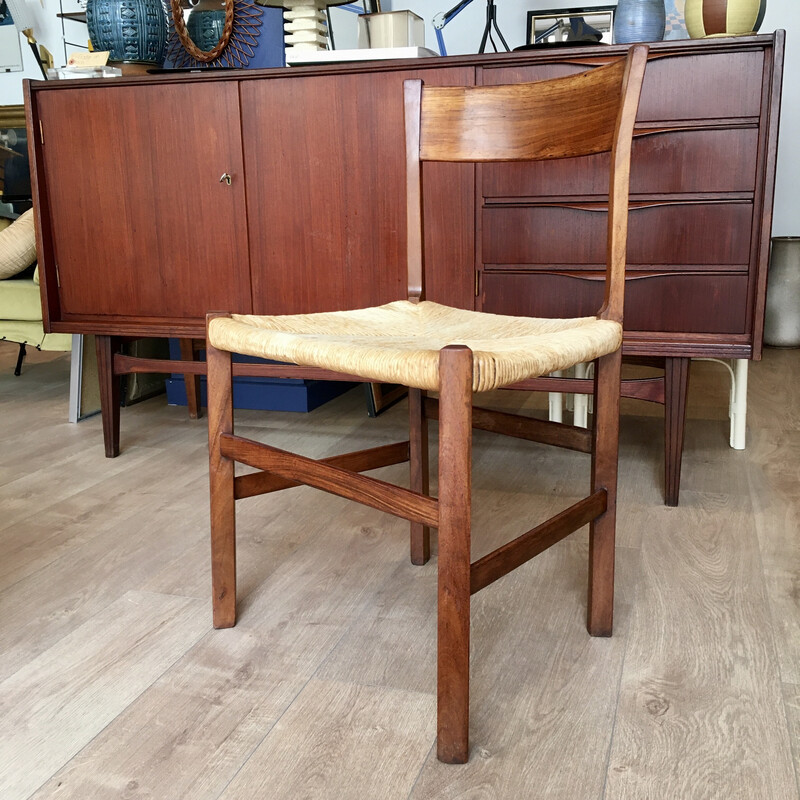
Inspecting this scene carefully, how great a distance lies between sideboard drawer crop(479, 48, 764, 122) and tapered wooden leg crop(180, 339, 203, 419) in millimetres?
1340

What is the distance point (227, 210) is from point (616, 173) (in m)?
1.08

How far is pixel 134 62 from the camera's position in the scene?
2094 millimetres

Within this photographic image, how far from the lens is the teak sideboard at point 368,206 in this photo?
1.60m

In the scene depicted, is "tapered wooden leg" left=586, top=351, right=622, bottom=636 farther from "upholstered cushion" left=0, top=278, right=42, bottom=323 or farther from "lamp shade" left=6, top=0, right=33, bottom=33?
"lamp shade" left=6, top=0, right=33, bottom=33

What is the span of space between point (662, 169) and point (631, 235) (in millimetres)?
136

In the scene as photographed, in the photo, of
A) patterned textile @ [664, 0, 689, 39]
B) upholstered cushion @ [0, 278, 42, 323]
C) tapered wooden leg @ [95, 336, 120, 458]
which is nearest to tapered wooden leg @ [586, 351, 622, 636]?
tapered wooden leg @ [95, 336, 120, 458]

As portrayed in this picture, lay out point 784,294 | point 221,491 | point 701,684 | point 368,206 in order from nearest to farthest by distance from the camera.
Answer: point 701,684, point 221,491, point 368,206, point 784,294

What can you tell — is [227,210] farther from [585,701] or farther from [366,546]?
[585,701]

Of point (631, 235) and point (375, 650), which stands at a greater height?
point (631, 235)

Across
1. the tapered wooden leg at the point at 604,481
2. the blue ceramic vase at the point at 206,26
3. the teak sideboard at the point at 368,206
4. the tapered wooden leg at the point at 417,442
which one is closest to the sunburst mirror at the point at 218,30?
the blue ceramic vase at the point at 206,26

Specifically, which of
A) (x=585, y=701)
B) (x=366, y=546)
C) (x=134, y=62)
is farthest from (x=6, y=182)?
(x=585, y=701)

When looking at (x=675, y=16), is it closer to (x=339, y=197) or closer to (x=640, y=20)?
(x=640, y=20)

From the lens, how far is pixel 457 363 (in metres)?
0.87

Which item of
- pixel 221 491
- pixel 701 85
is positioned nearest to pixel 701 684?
pixel 221 491
